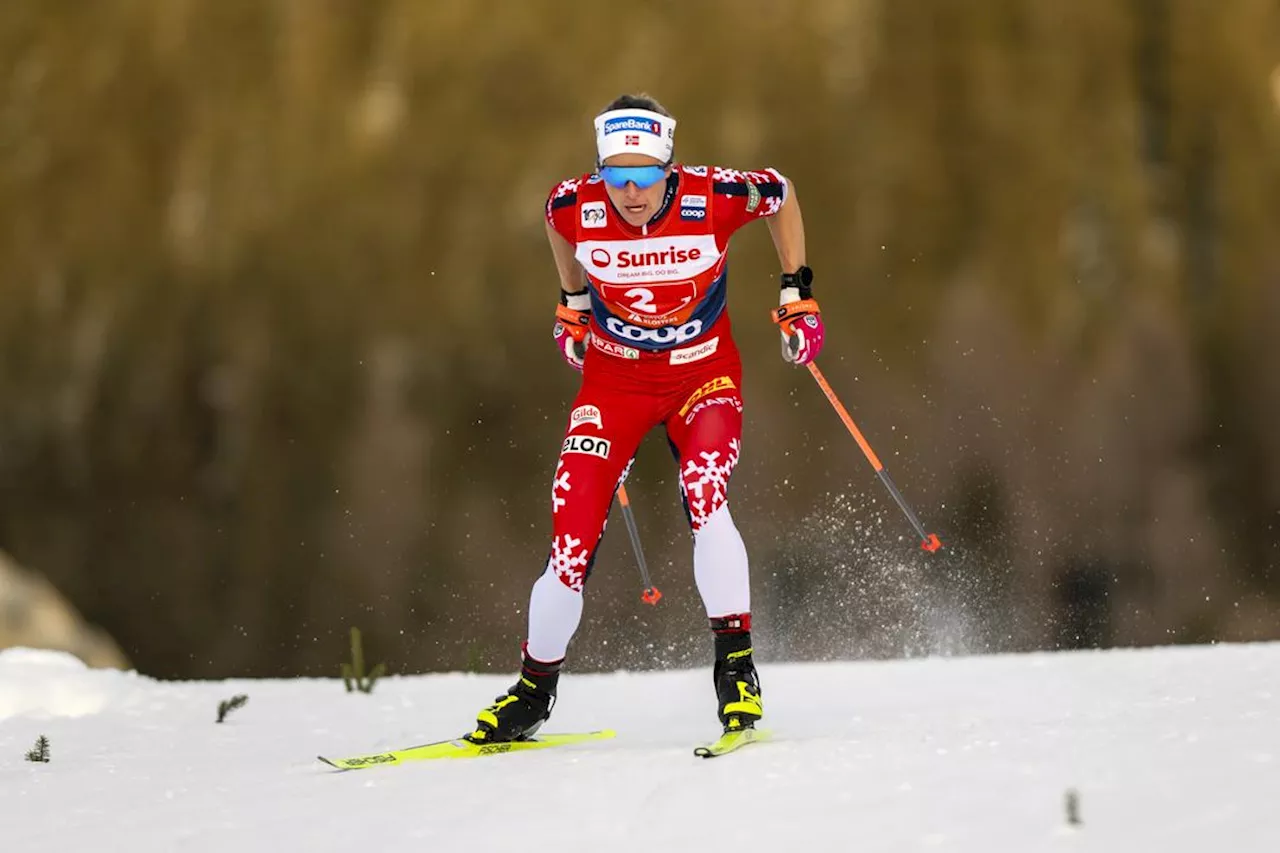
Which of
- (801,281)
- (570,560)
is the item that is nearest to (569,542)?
(570,560)

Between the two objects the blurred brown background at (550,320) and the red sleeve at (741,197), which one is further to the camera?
the blurred brown background at (550,320)

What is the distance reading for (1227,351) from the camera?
5535mm

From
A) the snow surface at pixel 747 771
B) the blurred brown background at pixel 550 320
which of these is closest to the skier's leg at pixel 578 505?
the snow surface at pixel 747 771

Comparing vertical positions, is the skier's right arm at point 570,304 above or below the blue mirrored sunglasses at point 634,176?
below

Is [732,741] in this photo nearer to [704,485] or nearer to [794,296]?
[704,485]

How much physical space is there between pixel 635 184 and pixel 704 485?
75cm

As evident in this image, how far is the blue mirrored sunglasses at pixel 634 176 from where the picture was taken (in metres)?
3.57

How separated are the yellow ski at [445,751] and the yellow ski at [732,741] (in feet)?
1.70

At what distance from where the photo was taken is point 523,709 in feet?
12.1

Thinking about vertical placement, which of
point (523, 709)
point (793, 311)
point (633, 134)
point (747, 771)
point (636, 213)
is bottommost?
point (747, 771)

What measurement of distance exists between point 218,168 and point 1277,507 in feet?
14.1

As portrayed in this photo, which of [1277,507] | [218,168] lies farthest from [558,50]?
[1277,507]

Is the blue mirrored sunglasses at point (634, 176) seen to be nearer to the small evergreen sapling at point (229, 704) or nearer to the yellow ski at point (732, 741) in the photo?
the yellow ski at point (732, 741)

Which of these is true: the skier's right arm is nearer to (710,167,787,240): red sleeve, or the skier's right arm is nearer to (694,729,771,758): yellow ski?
(710,167,787,240): red sleeve
